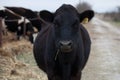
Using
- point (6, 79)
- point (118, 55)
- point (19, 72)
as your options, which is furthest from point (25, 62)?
point (118, 55)

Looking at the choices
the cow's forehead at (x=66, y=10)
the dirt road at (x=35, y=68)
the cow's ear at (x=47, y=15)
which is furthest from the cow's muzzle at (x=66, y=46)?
the dirt road at (x=35, y=68)

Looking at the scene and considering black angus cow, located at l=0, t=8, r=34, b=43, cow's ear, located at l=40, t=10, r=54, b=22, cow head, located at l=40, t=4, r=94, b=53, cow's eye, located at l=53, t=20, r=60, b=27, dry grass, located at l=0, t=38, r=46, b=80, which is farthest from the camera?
black angus cow, located at l=0, t=8, r=34, b=43

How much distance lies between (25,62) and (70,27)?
19.1ft

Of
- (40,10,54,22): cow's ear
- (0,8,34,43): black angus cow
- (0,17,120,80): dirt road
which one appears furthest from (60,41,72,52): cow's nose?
(0,8,34,43): black angus cow

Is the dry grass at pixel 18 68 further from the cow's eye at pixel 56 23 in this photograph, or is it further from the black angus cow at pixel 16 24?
the black angus cow at pixel 16 24

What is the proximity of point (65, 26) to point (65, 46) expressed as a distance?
0.47 m

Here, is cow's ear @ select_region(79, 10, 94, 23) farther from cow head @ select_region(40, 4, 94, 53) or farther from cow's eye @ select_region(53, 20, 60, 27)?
cow's eye @ select_region(53, 20, 60, 27)

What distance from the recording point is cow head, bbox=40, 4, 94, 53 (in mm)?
6414

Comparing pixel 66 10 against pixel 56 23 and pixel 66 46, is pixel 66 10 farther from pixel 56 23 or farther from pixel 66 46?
pixel 66 46

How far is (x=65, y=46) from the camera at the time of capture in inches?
247

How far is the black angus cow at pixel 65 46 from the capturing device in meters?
6.57

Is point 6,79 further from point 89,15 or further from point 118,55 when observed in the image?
point 118,55

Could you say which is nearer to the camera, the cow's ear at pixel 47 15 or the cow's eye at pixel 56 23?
the cow's eye at pixel 56 23

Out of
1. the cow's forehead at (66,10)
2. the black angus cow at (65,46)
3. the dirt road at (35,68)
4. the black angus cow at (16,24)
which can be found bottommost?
the black angus cow at (16,24)
